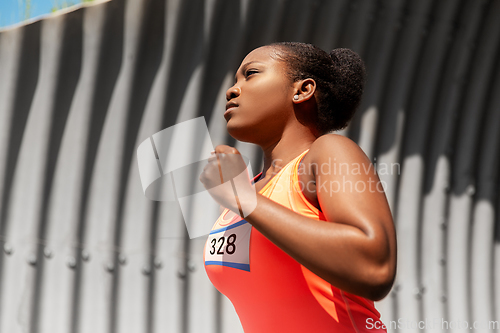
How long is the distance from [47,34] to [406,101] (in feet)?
8.26

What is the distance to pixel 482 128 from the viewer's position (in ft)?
10.5

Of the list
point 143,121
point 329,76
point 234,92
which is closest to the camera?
point 234,92

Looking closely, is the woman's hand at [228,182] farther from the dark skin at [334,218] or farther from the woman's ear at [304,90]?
the woman's ear at [304,90]

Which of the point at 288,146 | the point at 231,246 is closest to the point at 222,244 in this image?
the point at 231,246

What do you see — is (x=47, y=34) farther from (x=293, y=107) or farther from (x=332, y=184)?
(x=332, y=184)

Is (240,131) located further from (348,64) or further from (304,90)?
(348,64)

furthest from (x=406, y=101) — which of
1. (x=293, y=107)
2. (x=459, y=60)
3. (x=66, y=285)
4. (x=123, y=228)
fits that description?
(x=66, y=285)

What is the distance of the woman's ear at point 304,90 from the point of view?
137cm

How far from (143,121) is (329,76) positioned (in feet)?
4.95

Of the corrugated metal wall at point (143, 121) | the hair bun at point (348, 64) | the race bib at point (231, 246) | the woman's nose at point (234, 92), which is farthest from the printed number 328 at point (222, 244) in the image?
the corrugated metal wall at point (143, 121)

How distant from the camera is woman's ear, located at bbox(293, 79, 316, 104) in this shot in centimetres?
137

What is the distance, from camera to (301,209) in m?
1.12

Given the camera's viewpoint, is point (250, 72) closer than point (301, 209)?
No

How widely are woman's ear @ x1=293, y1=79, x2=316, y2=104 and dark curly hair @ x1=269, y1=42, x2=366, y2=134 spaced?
0.03 m
